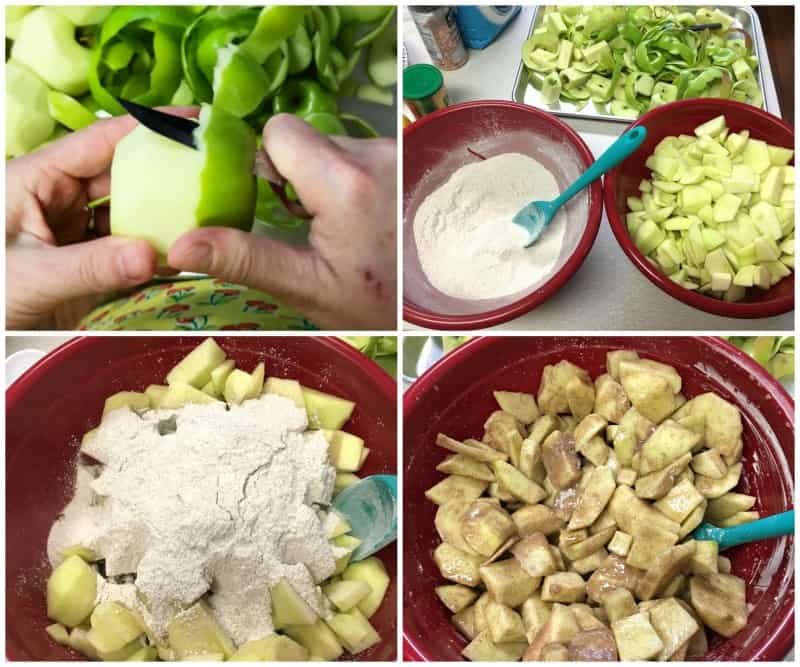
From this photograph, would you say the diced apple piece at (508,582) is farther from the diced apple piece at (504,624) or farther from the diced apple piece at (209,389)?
the diced apple piece at (209,389)

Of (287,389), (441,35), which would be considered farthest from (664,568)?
(441,35)

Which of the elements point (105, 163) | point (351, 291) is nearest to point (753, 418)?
point (351, 291)

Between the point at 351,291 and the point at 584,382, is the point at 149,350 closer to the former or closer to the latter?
the point at 351,291

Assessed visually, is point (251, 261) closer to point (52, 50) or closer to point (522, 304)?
point (522, 304)

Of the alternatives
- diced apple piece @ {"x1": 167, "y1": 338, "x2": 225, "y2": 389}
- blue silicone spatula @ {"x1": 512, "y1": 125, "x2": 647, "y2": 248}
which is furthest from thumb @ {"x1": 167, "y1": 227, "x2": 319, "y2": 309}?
blue silicone spatula @ {"x1": 512, "y1": 125, "x2": 647, "y2": 248}

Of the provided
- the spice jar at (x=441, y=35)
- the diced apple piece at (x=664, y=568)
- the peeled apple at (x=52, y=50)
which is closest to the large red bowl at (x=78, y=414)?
the diced apple piece at (x=664, y=568)

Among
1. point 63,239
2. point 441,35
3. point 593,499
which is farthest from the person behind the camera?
point 441,35
